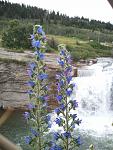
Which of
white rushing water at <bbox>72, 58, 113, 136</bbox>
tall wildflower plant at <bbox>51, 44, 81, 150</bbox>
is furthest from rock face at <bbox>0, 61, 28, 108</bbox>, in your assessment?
tall wildflower plant at <bbox>51, 44, 81, 150</bbox>

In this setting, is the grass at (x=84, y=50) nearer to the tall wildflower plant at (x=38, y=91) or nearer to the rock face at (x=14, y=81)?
the rock face at (x=14, y=81)

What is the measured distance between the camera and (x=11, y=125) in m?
24.2

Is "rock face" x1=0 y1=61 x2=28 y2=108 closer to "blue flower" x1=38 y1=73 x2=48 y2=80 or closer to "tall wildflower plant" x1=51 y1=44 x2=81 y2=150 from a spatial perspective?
"tall wildflower plant" x1=51 y1=44 x2=81 y2=150

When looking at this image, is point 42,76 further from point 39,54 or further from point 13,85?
point 13,85

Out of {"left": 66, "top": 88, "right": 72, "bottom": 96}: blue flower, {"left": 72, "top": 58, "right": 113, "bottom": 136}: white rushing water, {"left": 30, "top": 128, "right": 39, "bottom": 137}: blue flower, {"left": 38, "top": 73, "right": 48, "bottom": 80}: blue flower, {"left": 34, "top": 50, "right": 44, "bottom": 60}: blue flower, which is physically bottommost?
{"left": 72, "top": 58, "right": 113, "bottom": 136}: white rushing water

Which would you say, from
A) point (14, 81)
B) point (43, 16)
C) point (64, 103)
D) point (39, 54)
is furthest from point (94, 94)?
point (43, 16)

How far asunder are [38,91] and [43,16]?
8139 centimetres

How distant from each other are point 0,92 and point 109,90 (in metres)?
7.16

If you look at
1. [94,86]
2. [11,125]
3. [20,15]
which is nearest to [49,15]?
[20,15]

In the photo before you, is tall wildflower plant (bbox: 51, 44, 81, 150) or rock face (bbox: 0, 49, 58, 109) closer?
tall wildflower plant (bbox: 51, 44, 81, 150)

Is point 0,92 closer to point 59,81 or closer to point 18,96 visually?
point 18,96

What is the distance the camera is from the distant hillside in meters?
78.1

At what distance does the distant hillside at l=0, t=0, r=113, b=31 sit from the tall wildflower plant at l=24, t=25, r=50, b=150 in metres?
71.3

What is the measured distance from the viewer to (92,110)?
29.7 meters
